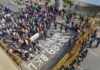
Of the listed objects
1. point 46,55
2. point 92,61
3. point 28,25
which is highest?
point 28,25

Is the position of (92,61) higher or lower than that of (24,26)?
lower

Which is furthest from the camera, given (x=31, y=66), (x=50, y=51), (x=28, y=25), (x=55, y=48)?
(x=28, y=25)

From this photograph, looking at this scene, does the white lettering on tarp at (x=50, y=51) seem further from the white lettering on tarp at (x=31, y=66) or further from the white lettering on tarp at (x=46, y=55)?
the white lettering on tarp at (x=31, y=66)

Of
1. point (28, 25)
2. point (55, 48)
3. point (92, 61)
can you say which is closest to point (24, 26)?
point (28, 25)

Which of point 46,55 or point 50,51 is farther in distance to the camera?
point 50,51

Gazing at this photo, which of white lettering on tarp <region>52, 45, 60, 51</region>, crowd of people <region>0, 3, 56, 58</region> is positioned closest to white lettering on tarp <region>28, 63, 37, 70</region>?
crowd of people <region>0, 3, 56, 58</region>

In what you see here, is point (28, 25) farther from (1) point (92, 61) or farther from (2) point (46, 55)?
(1) point (92, 61)

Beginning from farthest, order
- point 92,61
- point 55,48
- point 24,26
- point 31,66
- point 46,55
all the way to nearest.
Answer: point 24,26, point 55,48, point 46,55, point 92,61, point 31,66

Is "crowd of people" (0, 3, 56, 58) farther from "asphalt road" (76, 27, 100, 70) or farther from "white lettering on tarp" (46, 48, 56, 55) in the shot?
"asphalt road" (76, 27, 100, 70)

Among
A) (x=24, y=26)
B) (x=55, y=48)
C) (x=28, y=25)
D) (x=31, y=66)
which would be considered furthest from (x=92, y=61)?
(x=24, y=26)

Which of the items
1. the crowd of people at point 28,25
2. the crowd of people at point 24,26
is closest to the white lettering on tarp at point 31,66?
the crowd of people at point 28,25

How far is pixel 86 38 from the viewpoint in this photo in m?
34.8

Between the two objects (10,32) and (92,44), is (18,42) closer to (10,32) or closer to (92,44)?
(10,32)

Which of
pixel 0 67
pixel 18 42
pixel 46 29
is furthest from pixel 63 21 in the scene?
pixel 0 67
